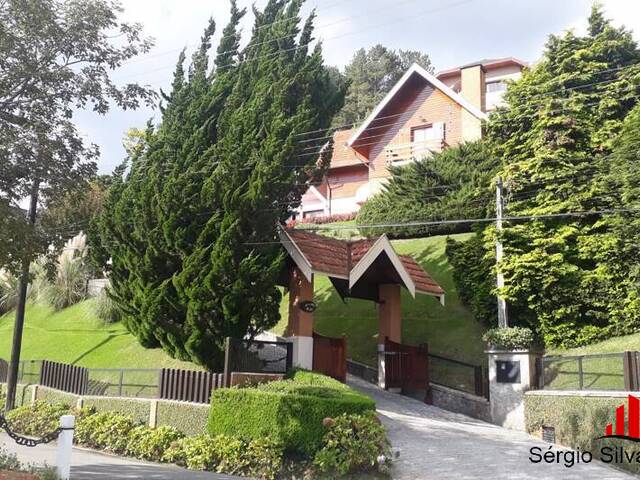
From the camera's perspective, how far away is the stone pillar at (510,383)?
50.0 ft

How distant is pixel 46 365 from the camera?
19453 mm

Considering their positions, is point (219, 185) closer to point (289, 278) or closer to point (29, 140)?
point (289, 278)

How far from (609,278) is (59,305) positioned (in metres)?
24.3

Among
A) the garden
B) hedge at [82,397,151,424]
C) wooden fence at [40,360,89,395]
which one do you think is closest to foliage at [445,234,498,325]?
the garden

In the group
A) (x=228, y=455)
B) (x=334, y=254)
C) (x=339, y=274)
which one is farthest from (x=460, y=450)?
(x=334, y=254)

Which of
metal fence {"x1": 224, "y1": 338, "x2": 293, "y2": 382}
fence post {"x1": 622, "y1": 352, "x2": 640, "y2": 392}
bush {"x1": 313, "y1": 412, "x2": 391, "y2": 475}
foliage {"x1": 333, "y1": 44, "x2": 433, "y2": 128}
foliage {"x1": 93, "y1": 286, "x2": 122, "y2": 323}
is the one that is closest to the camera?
bush {"x1": 313, "y1": 412, "x2": 391, "y2": 475}

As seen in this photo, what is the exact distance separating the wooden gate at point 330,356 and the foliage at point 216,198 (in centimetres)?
165

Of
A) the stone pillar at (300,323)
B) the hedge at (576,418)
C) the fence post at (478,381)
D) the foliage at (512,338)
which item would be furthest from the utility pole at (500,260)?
the stone pillar at (300,323)

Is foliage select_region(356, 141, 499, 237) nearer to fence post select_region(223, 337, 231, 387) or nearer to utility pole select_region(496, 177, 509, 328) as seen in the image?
utility pole select_region(496, 177, 509, 328)

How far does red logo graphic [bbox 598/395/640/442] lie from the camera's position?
10969mm

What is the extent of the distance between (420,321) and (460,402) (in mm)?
4791

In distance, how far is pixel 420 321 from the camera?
70.9ft

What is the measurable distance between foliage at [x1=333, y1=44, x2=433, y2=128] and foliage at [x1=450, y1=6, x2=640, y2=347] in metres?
43.8

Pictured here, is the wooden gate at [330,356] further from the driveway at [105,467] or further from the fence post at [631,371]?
the fence post at [631,371]
